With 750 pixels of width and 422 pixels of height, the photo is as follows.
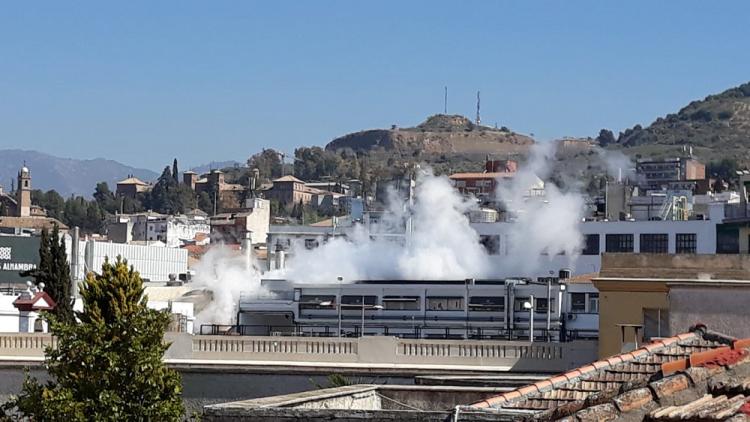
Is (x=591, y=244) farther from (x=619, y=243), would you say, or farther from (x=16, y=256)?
(x=16, y=256)

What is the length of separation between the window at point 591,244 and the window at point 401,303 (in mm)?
14736

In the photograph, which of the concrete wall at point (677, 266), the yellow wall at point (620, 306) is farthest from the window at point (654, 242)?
the yellow wall at point (620, 306)

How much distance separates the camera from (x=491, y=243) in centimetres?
9331

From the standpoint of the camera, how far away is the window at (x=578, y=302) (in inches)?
2550

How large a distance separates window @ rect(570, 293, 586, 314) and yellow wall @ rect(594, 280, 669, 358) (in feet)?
97.6

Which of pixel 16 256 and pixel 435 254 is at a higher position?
pixel 435 254

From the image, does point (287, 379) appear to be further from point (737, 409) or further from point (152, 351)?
point (737, 409)

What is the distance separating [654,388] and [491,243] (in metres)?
78.6

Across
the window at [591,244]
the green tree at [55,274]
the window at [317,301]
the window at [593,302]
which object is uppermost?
the window at [591,244]

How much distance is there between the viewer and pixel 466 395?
2248 centimetres

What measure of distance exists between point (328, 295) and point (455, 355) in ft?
117

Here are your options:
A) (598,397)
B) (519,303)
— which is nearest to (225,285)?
(519,303)

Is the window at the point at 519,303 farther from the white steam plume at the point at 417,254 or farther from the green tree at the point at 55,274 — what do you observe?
the white steam plume at the point at 417,254

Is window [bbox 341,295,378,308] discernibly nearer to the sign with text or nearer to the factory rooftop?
the sign with text
